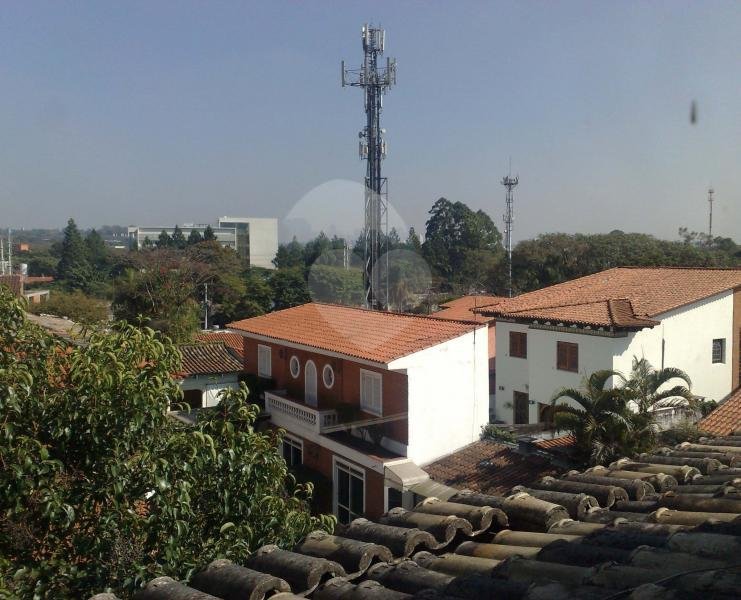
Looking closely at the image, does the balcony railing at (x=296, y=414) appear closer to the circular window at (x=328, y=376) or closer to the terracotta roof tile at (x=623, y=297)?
the circular window at (x=328, y=376)

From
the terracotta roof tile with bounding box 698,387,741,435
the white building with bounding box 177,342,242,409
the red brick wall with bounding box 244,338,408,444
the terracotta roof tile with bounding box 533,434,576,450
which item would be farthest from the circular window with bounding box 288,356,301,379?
the terracotta roof tile with bounding box 698,387,741,435

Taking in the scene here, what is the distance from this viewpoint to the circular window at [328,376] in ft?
58.3

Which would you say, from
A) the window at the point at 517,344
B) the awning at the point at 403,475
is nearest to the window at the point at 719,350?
the window at the point at 517,344

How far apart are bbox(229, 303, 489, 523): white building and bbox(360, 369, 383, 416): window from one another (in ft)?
0.07

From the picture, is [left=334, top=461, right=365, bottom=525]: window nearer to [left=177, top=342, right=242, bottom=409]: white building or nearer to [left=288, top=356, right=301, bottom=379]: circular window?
[left=288, top=356, right=301, bottom=379]: circular window

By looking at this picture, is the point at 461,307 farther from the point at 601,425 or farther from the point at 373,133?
the point at 601,425

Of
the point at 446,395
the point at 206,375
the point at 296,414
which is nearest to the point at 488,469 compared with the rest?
the point at 446,395

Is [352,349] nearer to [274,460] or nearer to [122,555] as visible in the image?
[274,460]

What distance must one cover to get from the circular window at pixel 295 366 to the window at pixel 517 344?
6672mm

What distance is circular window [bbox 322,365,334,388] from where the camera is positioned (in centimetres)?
1778

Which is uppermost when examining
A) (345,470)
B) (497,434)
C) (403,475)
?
(497,434)

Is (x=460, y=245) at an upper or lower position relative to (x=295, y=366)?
upper

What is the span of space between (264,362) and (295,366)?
6.08ft

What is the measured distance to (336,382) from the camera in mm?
17578
